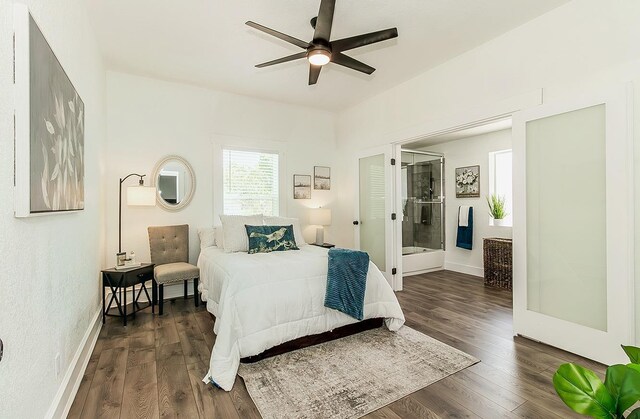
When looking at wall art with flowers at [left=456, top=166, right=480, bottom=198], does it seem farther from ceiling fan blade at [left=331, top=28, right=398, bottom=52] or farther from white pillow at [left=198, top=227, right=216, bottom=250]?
white pillow at [left=198, top=227, right=216, bottom=250]

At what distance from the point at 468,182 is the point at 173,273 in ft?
16.5

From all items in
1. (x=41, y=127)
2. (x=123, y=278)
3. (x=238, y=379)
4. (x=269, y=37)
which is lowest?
(x=238, y=379)

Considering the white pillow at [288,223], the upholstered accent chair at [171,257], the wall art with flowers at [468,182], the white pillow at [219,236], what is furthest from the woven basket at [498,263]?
the upholstered accent chair at [171,257]

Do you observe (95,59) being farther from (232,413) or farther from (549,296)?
(549,296)

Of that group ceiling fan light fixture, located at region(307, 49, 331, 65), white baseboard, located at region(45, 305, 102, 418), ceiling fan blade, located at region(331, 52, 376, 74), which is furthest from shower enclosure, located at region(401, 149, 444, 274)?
white baseboard, located at region(45, 305, 102, 418)

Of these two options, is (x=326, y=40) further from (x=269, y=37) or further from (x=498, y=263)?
(x=498, y=263)

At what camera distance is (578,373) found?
0.98m

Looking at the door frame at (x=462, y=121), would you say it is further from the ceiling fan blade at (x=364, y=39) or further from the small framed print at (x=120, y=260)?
the small framed print at (x=120, y=260)

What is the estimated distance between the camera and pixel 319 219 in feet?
16.7

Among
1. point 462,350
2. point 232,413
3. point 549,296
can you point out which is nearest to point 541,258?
point 549,296

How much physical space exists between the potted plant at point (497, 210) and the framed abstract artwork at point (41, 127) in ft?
18.0

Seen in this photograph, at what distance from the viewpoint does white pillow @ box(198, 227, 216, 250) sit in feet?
13.5

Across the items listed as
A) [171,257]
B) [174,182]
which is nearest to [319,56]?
[174,182]

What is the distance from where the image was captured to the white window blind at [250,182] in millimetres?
4656
